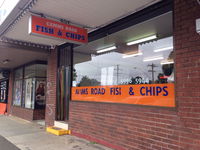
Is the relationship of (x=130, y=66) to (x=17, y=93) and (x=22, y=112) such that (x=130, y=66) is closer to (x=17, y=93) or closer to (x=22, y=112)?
(x=22, y=112)

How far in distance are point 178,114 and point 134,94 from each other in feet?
3.87

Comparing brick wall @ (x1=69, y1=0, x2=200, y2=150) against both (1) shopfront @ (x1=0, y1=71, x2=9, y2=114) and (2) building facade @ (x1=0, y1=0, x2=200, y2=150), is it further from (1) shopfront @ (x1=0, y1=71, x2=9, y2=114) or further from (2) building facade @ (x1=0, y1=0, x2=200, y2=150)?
(1) shopfront @ (x1=0, y1=71, x2=9, y2=114)

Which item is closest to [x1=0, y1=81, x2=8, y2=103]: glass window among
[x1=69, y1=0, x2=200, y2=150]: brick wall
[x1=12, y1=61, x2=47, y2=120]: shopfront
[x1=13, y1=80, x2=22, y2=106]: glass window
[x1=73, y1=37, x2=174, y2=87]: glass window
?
[x1=13, y1=80, x2=22, y2=106]: glass window

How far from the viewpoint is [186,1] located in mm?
3547

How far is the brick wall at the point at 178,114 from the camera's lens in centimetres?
332

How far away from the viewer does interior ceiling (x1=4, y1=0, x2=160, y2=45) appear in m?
4.24

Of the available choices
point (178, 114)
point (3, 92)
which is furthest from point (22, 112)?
point (178, 114)

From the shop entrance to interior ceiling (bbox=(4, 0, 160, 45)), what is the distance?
1.94 metres

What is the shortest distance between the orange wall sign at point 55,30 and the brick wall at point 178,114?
84.0 inches

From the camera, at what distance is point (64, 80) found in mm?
7328

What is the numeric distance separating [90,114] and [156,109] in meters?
2.31

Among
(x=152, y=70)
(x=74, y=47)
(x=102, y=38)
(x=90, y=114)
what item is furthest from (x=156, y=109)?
(x=74, y=47)

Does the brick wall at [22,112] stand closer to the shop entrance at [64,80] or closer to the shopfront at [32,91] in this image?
the shopfront at [32,91]

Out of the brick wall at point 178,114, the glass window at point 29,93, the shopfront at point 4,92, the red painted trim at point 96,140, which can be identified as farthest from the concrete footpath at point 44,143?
the shopfront at point 4,92
